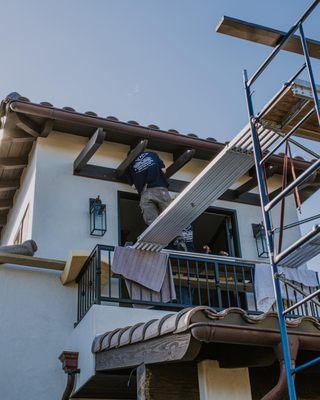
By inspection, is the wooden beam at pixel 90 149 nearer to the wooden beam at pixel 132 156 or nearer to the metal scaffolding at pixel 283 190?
the wooden beam at pixel 132 156

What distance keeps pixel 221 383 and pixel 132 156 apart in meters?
4.25

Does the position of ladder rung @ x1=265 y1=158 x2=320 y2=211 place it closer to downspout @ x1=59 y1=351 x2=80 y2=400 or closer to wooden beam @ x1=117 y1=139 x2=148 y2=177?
downspout @ x1=59 y1=351 x2=80 y2=400

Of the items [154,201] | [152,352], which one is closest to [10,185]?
[154,201]

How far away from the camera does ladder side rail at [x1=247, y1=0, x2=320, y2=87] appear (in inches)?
170

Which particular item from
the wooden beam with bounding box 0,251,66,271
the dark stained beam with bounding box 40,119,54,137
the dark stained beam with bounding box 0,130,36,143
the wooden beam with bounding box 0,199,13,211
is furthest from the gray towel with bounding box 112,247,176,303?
the wooden beam with bounding box 0,199,13,211

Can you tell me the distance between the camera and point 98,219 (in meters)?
8.61

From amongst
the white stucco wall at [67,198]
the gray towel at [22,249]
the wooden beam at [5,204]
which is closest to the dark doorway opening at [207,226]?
the white stucco wall at [67,198]

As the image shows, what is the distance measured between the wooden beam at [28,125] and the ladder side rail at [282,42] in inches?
174

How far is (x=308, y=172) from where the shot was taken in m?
3.88

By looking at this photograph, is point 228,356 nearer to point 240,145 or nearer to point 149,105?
point 240,145

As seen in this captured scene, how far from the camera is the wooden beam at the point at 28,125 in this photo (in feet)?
27.9

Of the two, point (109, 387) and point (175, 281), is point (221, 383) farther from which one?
point (175, 281)

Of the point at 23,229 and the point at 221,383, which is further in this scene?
the point at 23,229

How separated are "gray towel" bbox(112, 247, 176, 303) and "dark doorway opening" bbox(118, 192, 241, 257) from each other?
1993mm
